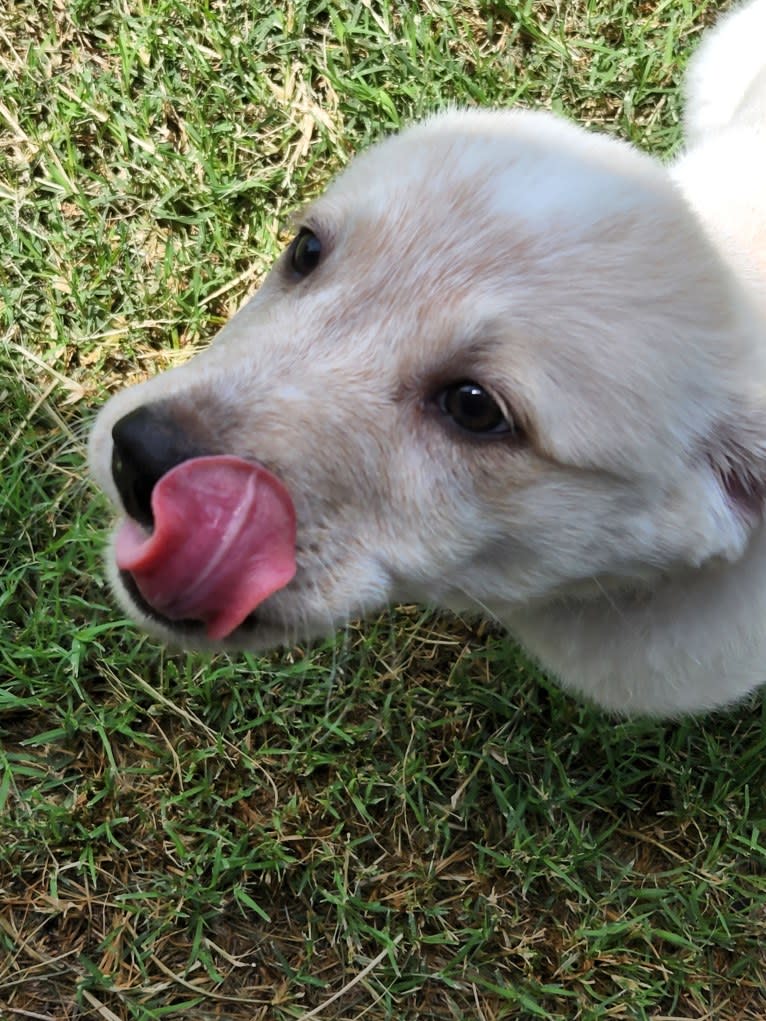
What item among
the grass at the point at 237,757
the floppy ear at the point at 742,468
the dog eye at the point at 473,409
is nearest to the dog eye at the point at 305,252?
the dog eye at the point at 473,409

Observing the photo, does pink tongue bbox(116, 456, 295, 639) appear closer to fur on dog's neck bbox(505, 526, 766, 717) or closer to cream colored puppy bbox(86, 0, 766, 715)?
cream colored puppy bbox(86, 0, 766, 715)

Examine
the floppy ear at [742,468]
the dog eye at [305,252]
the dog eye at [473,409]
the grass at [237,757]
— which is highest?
the dog eye at [305,252]

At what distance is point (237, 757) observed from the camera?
3.19 m

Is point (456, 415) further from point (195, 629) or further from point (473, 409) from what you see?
point (195, 629)

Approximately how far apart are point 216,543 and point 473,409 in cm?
60

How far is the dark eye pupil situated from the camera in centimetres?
183

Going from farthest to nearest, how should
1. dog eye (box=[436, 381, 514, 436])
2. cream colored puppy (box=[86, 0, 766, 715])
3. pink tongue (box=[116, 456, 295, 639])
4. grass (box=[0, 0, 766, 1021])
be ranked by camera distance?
grass (box=[0, 0, 766, 1021]) → dog eye (box=[436, 381, 514, 436]) → cream colored puppy (box=[86, 0, 766, 715]) → pink tongue (box=[116, 456, 295, 639])

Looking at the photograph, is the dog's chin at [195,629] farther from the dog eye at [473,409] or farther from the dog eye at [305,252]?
the dog eye at [305,252]

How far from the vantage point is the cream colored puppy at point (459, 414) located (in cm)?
173

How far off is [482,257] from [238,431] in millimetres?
595

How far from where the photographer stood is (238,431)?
5.70ft

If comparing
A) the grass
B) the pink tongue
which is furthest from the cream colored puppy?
the grass

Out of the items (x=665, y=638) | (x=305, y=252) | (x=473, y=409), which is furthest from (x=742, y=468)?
(x=305, y=252)

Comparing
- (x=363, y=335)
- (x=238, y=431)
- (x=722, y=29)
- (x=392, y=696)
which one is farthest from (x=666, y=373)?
(x=722, y=29)
